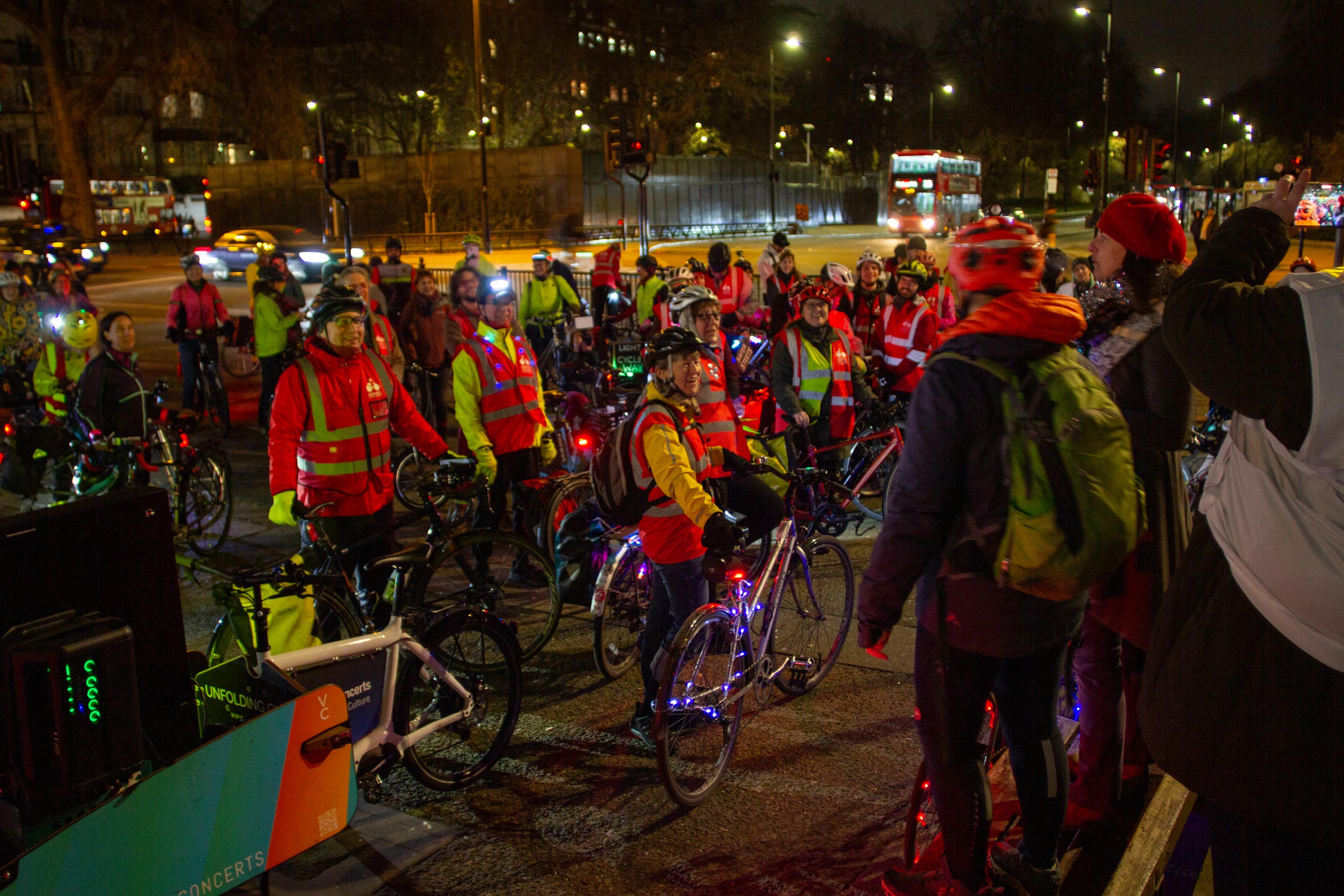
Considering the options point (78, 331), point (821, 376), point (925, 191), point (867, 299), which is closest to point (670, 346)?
point (821, 376)

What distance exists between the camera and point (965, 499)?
8.21 ft

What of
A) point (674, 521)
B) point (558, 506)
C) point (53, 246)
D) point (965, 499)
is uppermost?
point (53, 246)

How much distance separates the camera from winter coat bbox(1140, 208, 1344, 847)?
1708 mm

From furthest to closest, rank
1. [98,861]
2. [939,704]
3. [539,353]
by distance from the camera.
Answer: [539,353]
[939,704]
[98,861]

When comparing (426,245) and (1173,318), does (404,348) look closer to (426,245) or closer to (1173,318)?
(1173,318)

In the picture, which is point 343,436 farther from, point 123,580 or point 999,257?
point 999,257

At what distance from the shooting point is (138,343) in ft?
61.9

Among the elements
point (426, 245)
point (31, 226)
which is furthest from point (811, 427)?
point (426, 245)

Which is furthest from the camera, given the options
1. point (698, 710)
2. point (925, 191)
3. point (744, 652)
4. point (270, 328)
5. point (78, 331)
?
point (925, 191)

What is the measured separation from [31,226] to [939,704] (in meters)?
23.2

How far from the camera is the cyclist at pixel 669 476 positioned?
13.0 feet

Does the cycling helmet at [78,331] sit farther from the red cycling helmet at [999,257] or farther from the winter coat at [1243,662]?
the winter coat at [1243,662]

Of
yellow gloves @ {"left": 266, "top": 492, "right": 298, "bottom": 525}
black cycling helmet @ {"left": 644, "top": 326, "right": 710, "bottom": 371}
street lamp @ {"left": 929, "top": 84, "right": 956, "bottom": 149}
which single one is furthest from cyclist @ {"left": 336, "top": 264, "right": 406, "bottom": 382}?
street lamp @ {"left": 929, "top": 84, "right": 956, "bottom": 149}

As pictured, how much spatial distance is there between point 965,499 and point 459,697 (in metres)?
2.47
